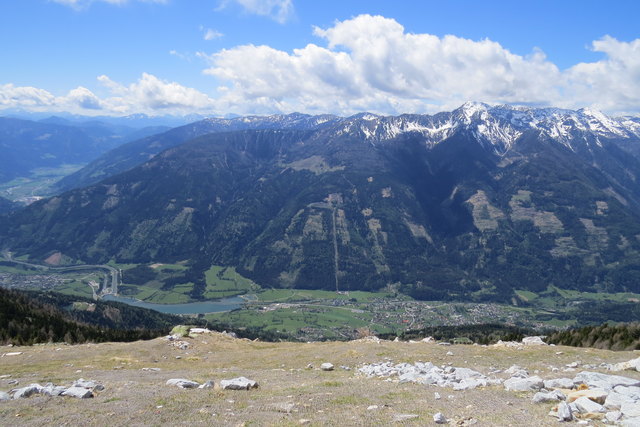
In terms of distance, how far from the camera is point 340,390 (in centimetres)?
2950

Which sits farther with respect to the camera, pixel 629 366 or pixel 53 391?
pixel 629 366

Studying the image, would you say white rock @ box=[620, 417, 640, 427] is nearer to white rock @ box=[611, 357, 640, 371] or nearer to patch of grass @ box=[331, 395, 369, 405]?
patch of grass @ box=[331, 395, 369, 405]

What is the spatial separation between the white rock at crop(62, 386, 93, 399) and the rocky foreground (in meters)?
0.12

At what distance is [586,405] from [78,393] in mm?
30449

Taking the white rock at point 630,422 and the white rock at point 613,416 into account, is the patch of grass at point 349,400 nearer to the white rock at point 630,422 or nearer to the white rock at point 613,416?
the white rock at point 613,416

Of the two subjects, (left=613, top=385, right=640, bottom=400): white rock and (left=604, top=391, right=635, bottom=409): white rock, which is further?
(left=613, top=385, right=640, bottom=400): white rock

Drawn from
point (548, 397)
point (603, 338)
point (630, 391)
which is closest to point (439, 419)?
point (548, 397)

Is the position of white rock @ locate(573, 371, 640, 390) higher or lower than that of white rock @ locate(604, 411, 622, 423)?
lower

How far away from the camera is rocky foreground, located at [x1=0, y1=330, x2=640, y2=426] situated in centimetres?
2153

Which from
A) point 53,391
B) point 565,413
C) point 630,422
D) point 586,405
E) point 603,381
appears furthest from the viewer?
point 53,391

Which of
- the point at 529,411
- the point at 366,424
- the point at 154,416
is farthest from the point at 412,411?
the point at 154,416

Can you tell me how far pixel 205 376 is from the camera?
36.9 metres

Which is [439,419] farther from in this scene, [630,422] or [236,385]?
[236,385]

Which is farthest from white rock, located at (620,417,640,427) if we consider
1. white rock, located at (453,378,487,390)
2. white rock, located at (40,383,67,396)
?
white rock, located at (40,383,67,396)
